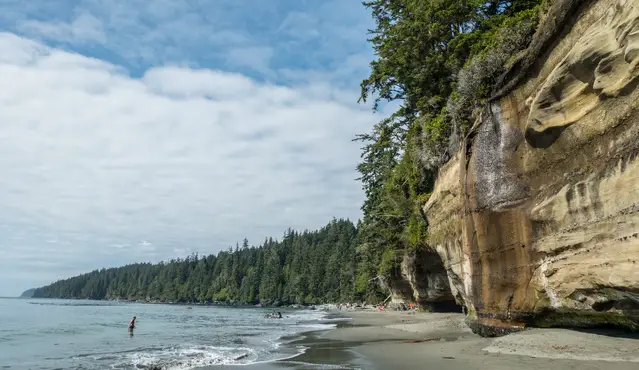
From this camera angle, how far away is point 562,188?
10.9 meters

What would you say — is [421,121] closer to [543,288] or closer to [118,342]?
[543,288]

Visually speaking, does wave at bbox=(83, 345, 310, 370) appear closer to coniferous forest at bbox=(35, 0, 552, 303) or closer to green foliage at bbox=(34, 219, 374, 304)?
coniferous forest at bbox=(35, 0, 552, 303)

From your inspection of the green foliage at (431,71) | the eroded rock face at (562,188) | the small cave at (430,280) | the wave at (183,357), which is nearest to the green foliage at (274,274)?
the small cave at (430,280)

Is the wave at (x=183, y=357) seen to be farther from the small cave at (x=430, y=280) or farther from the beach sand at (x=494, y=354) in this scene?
the small cave at (x=430, y=280)

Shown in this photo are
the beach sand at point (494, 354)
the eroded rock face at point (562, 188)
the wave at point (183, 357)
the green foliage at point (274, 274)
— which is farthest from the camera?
the green foliage at point (274, 274)

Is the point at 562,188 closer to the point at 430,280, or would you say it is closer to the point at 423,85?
the point at 423,85

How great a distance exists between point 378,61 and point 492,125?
1391 centimetres

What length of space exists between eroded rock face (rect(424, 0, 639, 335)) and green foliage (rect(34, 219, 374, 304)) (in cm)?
6916

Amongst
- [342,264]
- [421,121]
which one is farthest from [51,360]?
[342,264]

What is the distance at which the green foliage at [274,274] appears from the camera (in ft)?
354

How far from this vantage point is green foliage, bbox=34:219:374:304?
108 metres

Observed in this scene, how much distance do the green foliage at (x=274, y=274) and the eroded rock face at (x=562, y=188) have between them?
69162 mm

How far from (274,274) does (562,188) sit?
403ft

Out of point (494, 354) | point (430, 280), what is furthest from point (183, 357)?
point (430, 280)
